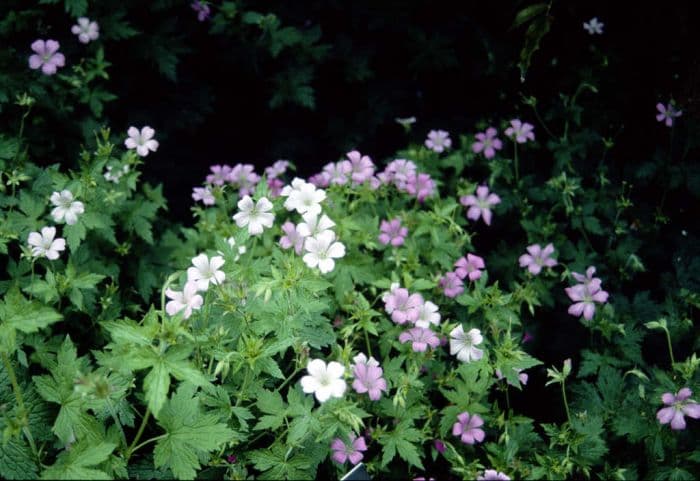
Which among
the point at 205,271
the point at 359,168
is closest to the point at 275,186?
the point at 359,168

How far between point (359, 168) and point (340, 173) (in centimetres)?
10

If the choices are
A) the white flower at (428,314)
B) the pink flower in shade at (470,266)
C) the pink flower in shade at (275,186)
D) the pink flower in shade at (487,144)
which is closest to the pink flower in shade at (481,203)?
the pink flower in shade at (487,144)

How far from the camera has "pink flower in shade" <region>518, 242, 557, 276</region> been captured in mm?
2848

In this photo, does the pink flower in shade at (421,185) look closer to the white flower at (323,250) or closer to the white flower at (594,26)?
the white flower at (323,250)

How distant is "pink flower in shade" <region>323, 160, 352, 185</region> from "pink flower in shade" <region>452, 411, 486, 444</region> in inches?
48.3

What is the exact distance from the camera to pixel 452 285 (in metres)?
2.63

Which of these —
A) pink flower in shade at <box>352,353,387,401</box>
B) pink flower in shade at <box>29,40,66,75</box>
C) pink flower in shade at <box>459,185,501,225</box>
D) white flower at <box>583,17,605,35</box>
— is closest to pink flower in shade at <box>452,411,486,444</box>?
pink flower in shade at <box>352,353,387,401</box>

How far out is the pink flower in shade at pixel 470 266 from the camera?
261 centimetres

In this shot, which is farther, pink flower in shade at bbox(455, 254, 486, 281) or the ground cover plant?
pink flower in shade at bbox(455, 254, 486, 281)

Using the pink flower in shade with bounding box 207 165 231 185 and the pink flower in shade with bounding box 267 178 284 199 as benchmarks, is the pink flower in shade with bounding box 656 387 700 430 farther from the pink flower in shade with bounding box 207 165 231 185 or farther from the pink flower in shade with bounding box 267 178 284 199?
the pink flower in shade with bounding box 207 165 231 185

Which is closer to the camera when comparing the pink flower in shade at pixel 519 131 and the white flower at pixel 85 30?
the white flower at pixel 85 30

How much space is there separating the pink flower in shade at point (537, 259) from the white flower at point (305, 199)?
1.14 meters

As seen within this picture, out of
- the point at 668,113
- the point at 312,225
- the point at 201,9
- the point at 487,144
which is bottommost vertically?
the point at 487,144

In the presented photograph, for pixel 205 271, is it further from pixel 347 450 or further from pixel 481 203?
pixel 481 203
